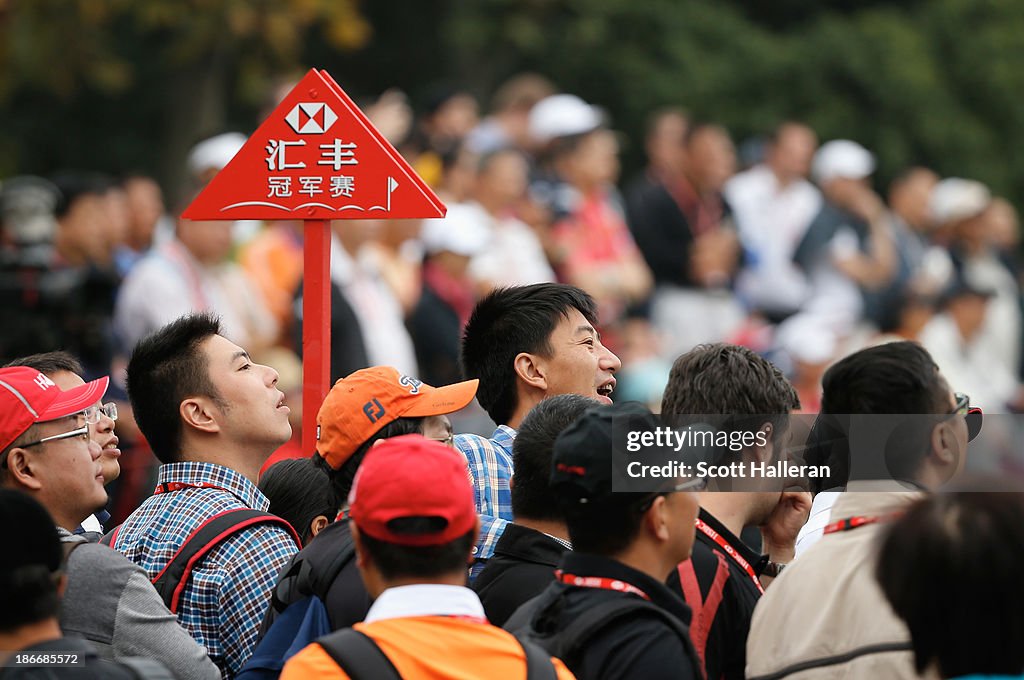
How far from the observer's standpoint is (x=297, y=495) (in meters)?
5.06

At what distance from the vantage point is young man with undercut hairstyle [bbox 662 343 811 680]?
159 inches

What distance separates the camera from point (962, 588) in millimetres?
3078

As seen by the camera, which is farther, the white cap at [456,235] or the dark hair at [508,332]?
the white cap at [456,235]

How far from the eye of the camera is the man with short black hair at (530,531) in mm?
4133

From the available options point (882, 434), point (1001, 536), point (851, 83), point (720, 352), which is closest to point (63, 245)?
point (720, 352)

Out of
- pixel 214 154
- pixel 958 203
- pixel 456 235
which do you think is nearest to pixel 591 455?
pixel 456 235

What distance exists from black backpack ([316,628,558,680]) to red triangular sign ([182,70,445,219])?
7.90ft

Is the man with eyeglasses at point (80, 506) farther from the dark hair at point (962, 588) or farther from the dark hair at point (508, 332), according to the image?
the dark hair at point (962, 588)

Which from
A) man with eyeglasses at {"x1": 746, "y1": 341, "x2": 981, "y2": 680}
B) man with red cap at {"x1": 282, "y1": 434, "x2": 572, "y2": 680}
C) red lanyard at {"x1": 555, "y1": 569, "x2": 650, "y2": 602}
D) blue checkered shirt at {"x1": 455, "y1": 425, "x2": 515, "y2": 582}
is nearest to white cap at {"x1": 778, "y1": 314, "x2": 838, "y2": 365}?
blue checkered shirt at {"x1": 455, "y1": 425, "x2": 515, "y2": 582}

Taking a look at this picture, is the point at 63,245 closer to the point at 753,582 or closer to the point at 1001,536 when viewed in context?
the point at 753,582

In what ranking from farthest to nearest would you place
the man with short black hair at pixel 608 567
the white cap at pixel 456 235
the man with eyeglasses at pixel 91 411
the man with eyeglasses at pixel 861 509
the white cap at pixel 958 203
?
the white cap at pixel 958 203 → the white cap at pixel 456 235 → the man with eyeglasses at pixel 91 411 → the man with eyeglasses at pixel 861 509 → the man with short black hair at pixel 608 567

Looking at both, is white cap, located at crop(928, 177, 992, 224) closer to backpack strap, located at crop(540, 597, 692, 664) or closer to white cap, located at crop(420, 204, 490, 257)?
white cap, located at crop(420, 204, 490, 257)

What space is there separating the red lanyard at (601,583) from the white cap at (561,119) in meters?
Answer: 9.16

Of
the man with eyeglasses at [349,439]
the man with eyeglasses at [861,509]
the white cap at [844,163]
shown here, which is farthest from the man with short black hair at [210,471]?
the white cap at [844,163]
